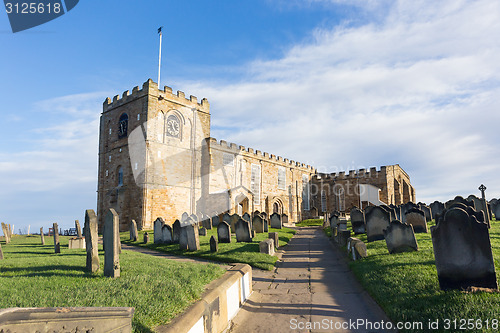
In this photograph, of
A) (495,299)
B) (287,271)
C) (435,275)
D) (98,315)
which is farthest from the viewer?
(287,271)

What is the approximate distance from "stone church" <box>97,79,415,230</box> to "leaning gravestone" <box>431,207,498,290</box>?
20.9 m

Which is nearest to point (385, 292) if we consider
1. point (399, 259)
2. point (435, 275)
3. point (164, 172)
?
point (435, 275)

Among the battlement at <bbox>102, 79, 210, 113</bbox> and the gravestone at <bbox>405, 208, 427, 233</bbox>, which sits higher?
the battlement at <bbox>102, 79, 210, 113</bbox>

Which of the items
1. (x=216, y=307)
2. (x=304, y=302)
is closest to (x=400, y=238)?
(x=304, y=302)

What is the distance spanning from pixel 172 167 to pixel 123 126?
18.1ft

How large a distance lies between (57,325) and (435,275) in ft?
18.3

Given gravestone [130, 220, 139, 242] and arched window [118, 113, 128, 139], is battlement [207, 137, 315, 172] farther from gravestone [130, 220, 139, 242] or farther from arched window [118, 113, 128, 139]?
gravestone [130, 220, 139, 242]

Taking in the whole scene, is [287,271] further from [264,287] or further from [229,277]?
[229,277]

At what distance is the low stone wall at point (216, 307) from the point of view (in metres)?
3.18

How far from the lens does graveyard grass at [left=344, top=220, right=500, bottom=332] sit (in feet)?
12.0

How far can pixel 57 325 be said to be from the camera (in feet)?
6.53

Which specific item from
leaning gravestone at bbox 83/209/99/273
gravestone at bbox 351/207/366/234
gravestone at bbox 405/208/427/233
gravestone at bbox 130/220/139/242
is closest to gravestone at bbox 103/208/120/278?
leaning gravestone at bbox 83/209/99/273

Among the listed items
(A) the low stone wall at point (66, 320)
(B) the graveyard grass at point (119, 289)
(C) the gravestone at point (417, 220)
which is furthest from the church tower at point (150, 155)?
(A) the low stone wall at point (66, 320)

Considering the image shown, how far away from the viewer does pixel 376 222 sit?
10.9 metres
